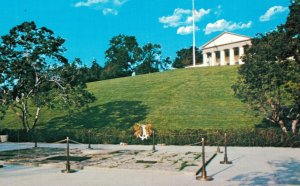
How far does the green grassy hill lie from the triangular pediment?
110ft

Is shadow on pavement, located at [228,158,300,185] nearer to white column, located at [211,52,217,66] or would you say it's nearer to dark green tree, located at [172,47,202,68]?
white column, located at [211,52,217,66]

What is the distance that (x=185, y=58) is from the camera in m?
144

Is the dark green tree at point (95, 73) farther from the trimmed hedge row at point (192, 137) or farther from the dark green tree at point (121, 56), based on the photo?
the trimmed hedge row at point (192, 137)

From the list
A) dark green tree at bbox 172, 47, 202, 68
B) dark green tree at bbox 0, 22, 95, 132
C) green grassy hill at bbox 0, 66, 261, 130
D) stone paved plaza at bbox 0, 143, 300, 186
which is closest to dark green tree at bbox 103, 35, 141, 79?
dark green tree at bbox 172, 47, 202, 68

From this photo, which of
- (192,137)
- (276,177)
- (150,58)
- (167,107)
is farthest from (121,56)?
(276,177)

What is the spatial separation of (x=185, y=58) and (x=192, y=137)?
115139 mm

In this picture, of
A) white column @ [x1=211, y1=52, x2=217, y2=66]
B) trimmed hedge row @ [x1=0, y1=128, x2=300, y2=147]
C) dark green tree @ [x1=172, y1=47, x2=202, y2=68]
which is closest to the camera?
trimmed hedge row @ [x1=0, y1=128, x2=300, y2=147]

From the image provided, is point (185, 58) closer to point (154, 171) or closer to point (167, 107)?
point (167, 107)

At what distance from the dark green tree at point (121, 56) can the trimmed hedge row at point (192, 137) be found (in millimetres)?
82311

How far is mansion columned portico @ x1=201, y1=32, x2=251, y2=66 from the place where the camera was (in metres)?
99.2

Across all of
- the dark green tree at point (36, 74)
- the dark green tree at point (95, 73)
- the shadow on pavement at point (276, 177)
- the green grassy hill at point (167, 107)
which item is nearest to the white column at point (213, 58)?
the green grassy hill at point (167, 107)

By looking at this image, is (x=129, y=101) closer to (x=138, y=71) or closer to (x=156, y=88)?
(x=156, y=88)

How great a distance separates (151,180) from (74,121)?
115 feet

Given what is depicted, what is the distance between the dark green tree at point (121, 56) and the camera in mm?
121688
